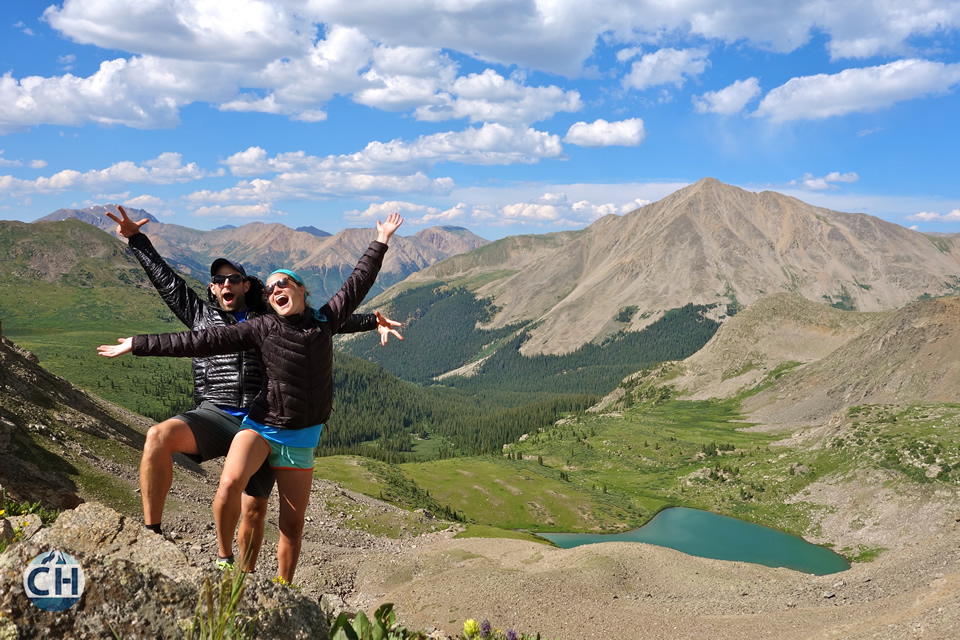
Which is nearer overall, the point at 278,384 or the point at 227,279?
the point at 278,384

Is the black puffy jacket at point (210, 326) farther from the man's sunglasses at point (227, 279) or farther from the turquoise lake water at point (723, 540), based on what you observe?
the turquoise lake water at point (723, 540)

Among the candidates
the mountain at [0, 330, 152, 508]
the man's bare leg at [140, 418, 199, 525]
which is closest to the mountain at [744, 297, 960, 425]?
the mountain at [0, 330, 152, 508]

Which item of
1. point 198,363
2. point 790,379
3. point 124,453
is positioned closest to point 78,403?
point 124,453

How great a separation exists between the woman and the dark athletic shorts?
31cm

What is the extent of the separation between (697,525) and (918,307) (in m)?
101

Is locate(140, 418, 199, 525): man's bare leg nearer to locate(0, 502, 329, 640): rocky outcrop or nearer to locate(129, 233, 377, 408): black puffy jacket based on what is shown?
locate(129, 233, 377, 408): black puffy jacket

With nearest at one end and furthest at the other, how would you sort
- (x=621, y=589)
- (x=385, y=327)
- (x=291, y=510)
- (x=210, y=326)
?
(x=210, y=326)
(x=291, y=510)
(x=385, y=327)
(x=621, y=589)

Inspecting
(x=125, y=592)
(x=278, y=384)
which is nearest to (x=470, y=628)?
(x=278, y=384)

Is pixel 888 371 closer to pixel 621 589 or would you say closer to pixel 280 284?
pixel 621 589

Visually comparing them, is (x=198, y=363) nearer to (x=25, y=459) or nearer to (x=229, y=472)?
(x=229, y=472)

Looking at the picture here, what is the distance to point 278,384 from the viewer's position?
8.79m

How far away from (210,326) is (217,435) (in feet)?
6.02

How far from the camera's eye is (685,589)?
42.4 metres

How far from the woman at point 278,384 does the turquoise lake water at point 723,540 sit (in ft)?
300
